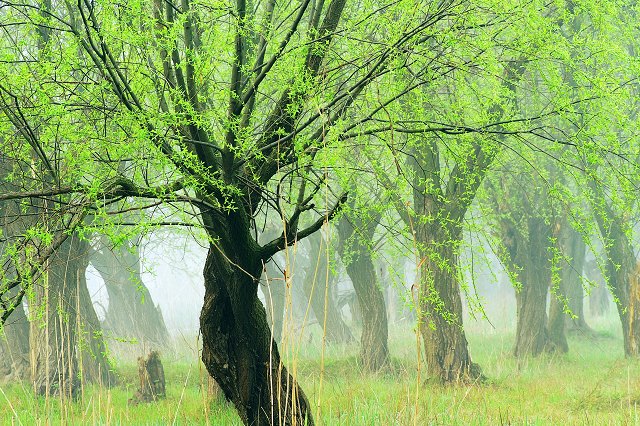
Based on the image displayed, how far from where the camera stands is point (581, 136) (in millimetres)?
7793

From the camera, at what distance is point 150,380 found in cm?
1355

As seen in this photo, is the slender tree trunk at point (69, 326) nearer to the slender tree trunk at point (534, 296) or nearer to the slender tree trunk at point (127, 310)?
the slender tree trunk at point (127, 310)

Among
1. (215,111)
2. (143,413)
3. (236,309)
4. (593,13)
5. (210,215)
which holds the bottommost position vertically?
(143,413)

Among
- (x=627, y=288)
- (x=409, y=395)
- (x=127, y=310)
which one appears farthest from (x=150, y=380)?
(x=127, y=310)

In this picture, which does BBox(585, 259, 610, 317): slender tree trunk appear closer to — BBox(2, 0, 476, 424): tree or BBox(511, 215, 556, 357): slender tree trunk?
BBox(511, 215, 556, 357): slender tree trunk

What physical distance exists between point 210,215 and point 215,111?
1.17m

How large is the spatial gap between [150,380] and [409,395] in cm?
809

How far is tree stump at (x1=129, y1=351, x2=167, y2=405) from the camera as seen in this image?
1330cm

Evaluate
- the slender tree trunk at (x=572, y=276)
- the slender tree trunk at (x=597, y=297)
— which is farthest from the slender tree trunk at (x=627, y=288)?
the slender tree trunk at (x=597, y=297)

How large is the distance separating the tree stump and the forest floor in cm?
24

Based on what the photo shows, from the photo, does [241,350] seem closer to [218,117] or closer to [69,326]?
[218,117]

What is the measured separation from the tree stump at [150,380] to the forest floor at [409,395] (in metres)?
0.24

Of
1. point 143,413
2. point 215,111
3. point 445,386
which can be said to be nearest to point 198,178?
point 215,111

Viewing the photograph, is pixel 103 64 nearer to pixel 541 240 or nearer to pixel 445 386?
pixel 445 386
